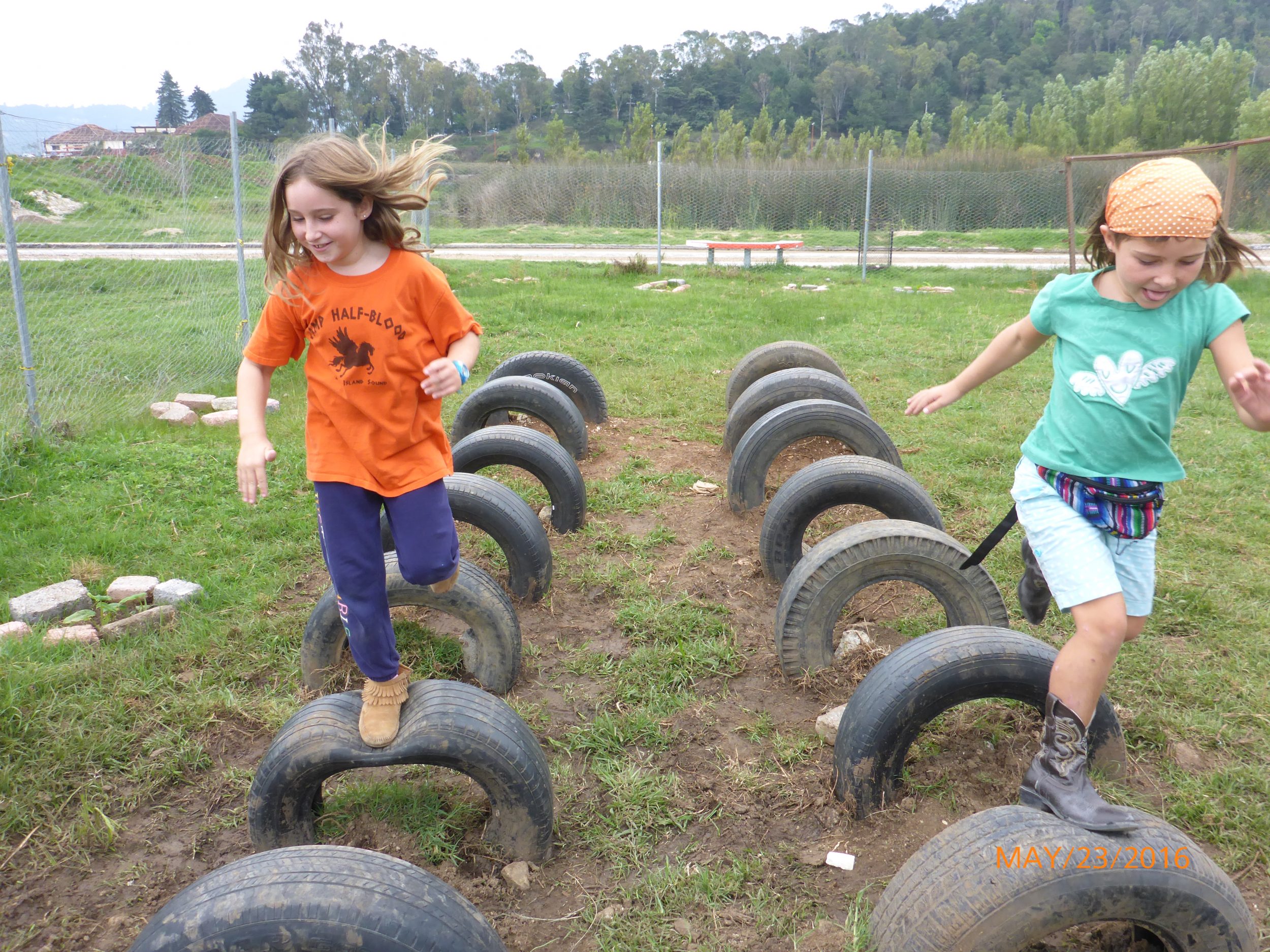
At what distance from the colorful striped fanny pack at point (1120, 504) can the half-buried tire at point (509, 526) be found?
2.79 metres

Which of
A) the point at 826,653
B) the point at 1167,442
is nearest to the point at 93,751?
the point at 826,653

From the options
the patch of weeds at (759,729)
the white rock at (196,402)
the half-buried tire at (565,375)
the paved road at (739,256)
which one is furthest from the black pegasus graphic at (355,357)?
the paved road at (739,256)

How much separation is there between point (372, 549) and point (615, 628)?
2.04m

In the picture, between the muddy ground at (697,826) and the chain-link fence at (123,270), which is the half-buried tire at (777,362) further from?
the chain-link fence at (123,270)

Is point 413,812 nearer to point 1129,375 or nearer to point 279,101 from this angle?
point 1129,375

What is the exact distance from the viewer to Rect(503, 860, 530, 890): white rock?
2943mm

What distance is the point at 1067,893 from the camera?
85.6 inches

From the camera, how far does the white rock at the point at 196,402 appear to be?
8695mm

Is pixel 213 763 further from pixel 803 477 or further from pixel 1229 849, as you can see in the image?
pixel 1229 849

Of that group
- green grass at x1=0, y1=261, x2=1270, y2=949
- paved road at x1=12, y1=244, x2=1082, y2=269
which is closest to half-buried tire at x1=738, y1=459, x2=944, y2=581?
green grass at x1=0, y1=261, x2=1270, y2=949

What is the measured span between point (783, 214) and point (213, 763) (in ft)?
103

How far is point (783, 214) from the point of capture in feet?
105

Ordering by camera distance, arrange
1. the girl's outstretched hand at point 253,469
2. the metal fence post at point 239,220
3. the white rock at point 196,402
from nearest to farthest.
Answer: the girl's outstretched hand at point 253,469
the white rock at point 196,402
the metal fence post at point 239,220

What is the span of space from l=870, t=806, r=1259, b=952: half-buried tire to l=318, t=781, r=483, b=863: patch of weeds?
1.56m
